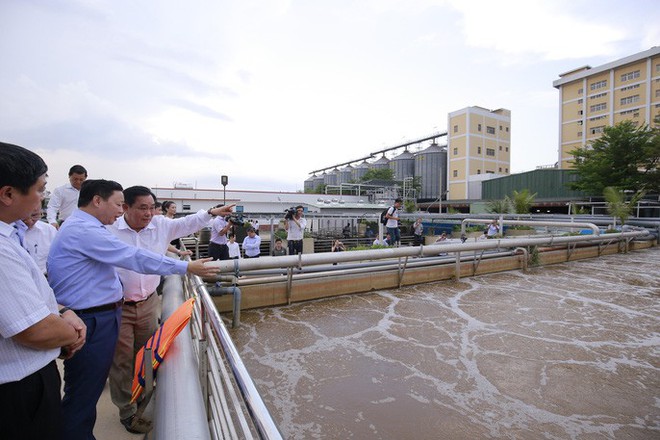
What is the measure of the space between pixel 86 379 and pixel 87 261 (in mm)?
644

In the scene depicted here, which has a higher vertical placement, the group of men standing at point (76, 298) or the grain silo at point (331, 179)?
the grain silo at point (331, 179)

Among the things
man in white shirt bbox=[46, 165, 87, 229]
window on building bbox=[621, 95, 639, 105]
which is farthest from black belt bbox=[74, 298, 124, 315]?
window on building bbox=[621, 95, 639, 105]

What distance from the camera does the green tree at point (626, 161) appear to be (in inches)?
800

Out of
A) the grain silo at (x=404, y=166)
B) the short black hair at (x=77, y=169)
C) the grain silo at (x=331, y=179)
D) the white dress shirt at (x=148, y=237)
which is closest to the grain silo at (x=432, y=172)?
the grain silo at (x=404, y=166)

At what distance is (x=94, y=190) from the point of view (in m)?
2.12

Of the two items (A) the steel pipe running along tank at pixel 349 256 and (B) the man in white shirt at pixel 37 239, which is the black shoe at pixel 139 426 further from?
(B) the man in white shirt at pixel 37 239

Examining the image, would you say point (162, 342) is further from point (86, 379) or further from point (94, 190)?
point (94, 190)

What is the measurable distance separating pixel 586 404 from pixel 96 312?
3544 millimetres

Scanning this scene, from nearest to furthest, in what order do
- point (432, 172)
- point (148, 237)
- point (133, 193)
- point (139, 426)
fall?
point (139, 426) < point (133, 193) < point (148, 237) < point (432, 172)

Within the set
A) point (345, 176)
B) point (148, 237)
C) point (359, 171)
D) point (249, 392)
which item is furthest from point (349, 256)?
point (345, 176)

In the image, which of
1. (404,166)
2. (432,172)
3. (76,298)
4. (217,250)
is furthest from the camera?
(404,166)

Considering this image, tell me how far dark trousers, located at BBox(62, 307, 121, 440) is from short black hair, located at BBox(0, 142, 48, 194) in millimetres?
954

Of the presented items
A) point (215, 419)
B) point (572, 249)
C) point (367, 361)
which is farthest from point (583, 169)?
point (215, 419)

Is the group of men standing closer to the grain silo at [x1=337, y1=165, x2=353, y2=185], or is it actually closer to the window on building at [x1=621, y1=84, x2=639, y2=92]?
the window on building at [x1=621, y1=84, x2=639, y2=92]
